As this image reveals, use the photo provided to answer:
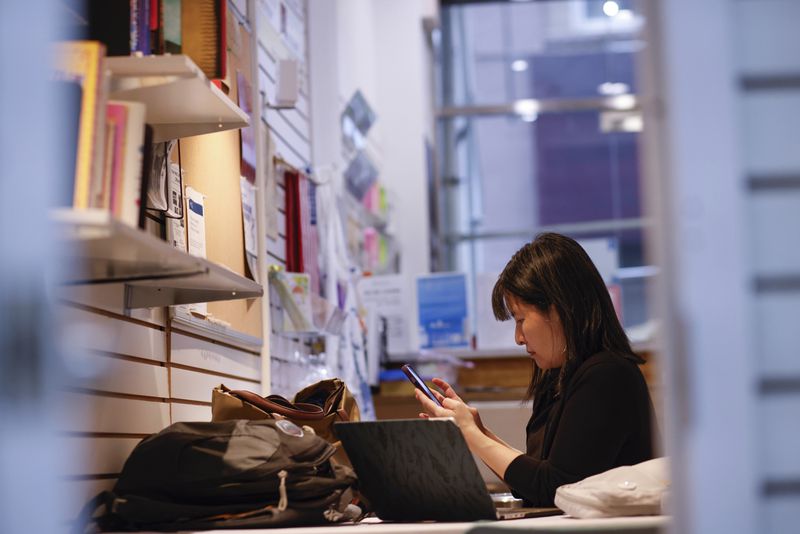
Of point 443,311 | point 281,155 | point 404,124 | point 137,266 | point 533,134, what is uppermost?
→ point 533,134

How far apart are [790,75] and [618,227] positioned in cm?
730

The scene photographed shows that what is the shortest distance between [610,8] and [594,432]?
6.65m

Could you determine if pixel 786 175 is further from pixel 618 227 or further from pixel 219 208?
pixel 618 227

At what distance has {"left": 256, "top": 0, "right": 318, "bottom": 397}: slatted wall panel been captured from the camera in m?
3.81

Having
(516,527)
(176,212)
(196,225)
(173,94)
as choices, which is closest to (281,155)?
(196,225)

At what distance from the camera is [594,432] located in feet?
7.57

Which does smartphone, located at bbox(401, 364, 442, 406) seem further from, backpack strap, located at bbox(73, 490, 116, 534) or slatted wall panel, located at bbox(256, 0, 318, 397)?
slatted wall panel, located at bbox(256, 0, 318, 397)

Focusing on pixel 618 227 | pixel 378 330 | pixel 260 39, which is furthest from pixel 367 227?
pixel 618 227

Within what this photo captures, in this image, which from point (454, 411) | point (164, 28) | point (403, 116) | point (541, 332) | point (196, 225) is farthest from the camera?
point (403, 116)

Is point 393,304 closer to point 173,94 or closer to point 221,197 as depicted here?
point 221,197

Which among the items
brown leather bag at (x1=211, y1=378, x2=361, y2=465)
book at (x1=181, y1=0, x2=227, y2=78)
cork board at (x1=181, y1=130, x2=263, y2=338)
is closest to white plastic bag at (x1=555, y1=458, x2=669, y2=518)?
brown leather bag at (x1=211, y1=378, x2=361, y2=465)

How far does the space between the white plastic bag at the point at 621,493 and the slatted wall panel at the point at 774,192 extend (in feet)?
1.96

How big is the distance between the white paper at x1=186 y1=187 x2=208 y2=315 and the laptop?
0.87m

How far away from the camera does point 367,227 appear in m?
6.21
